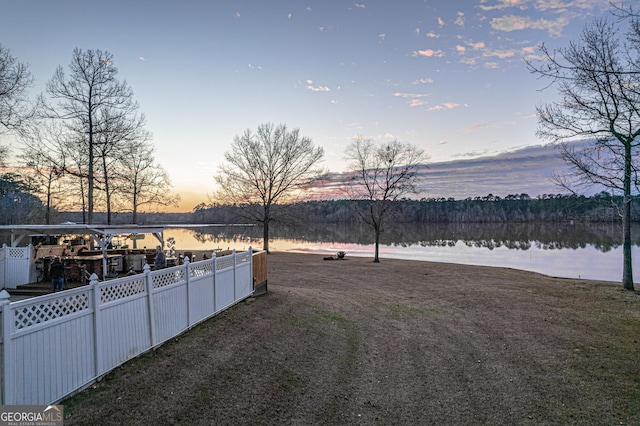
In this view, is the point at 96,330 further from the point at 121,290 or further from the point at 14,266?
the point at 14,266

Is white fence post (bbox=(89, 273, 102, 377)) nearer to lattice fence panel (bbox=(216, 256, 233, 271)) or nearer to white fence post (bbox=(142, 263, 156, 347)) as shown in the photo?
white fence post (bbox=(142, 263, 156, 347))

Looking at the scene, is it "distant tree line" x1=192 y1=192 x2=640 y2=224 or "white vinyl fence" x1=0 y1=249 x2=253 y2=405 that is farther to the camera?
"distant tree line" x1=192 y1=192 x2=640 y2=224

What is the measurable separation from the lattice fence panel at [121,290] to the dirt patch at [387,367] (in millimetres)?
1222

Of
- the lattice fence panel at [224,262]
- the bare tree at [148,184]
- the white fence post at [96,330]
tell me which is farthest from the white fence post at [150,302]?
the bare tree at [148,184]

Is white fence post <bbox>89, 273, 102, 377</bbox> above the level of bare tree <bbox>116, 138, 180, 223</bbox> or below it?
below

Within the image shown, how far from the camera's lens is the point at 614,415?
568 centimetres

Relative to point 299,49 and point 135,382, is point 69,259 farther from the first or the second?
point 299,49

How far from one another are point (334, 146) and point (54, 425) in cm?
3454

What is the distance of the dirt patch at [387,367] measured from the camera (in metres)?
5.61

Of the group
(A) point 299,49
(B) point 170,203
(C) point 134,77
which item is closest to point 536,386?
(A) point 299,49

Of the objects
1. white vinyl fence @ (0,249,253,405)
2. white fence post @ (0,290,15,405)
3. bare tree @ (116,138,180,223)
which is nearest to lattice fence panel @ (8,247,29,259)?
white vinyl fence @ (0,249,253,405)

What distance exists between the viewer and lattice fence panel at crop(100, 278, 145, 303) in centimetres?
624

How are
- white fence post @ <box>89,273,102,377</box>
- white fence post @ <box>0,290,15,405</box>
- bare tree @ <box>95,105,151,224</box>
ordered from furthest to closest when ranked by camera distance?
bare tree @ <box>95,105,151,224</box> < white fence post @ <box>89,273,102,377</box> < white fence post @ <box>0,290,15,405</box>

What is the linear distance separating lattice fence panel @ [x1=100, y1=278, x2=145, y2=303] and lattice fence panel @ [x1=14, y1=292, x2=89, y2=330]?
42 cm
